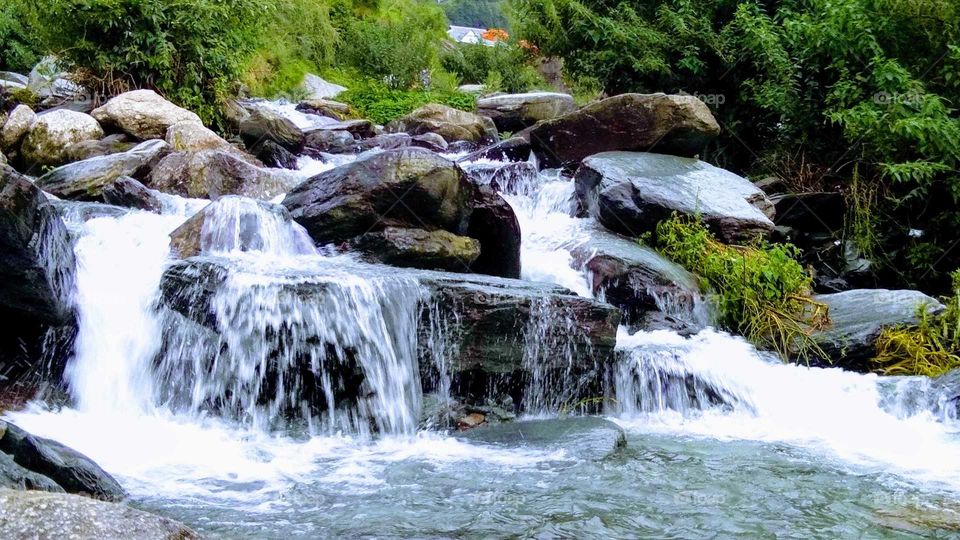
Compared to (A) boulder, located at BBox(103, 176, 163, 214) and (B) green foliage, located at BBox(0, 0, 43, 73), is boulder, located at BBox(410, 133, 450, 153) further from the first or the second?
(B) green foliage, located at BBox(0, 0, 43, 73)

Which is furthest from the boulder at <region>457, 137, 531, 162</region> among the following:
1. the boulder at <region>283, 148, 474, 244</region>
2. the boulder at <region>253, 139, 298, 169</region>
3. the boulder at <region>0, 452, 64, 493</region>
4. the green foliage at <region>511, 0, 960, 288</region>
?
the boulder at <region>0, 452, 64, 493</region>

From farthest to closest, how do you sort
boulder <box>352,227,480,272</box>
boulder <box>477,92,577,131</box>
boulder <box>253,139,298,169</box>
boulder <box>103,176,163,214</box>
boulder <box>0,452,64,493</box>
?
boulder <box>477,92,577,131</box> → boulder <box>253,139,298,169</box> → boulder <box>103,176,163,214</box> → boulder <box>352,227,480,272</box> → boulder <box>0,452,64,493</box>

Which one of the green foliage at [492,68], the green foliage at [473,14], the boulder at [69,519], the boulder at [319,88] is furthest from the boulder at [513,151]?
the green foliage at [473,14]

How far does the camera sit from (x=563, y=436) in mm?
5297

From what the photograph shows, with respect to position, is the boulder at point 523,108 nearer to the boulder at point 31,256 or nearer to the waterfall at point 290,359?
the waterfall at point 290,359

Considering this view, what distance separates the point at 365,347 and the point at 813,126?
768 cm

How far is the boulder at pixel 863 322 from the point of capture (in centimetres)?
728

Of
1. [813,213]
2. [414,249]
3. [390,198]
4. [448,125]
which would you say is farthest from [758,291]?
[448,125]

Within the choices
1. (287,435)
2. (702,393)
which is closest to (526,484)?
(287,435)

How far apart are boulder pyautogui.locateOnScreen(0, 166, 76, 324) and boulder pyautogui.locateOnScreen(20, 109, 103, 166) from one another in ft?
16.9

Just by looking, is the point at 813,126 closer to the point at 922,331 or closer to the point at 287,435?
the point at 922,331

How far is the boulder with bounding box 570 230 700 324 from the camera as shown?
7.75 m

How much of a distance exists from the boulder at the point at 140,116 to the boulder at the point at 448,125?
4307 mm

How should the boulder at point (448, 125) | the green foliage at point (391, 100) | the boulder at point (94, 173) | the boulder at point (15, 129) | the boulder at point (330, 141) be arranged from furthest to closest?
the green foliage at point (391, 100) < the boulder at point (448, 125) < the boulder at point (330, 141) < the boulder at point (15, 129) < the boulder at point (94, 173)
